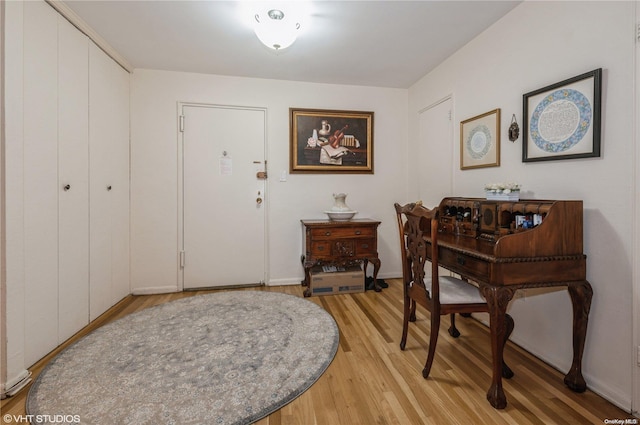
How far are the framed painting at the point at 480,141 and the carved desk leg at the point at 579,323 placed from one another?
109 cm

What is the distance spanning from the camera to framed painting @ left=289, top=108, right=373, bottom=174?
3543 millimetres

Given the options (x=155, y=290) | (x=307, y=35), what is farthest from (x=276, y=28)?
(x=155, y=290)

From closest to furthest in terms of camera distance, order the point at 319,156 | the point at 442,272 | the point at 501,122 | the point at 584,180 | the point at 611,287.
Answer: the point at 611,287
the point at 584,180
the point at 501,122
the point at 442,272
the point at 319,156

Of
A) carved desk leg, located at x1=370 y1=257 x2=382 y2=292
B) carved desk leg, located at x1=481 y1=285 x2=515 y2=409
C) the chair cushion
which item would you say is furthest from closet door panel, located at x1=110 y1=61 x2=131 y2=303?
carved desk leg, located at x1=481 y1=285 x2=515 y2=409

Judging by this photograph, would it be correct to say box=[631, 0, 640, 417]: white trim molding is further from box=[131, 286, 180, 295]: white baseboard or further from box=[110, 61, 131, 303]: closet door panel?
box=[110, 61, 131, 303]: closet door panel

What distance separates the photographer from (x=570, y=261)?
162cm

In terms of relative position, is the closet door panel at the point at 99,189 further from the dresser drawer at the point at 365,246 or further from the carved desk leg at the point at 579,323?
the carved desk leg at the point at 579,323

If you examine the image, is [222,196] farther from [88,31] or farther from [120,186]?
[88,31]

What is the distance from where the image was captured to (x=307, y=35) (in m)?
2.53

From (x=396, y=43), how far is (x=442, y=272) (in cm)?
234

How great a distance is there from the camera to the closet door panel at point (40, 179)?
5.98 ft

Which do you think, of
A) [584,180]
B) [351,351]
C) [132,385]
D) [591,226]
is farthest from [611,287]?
[132,385]

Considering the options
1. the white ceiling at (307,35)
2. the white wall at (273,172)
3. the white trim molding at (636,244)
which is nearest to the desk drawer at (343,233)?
the white wall at (273,172)

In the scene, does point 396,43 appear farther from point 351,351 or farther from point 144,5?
point 351,351
